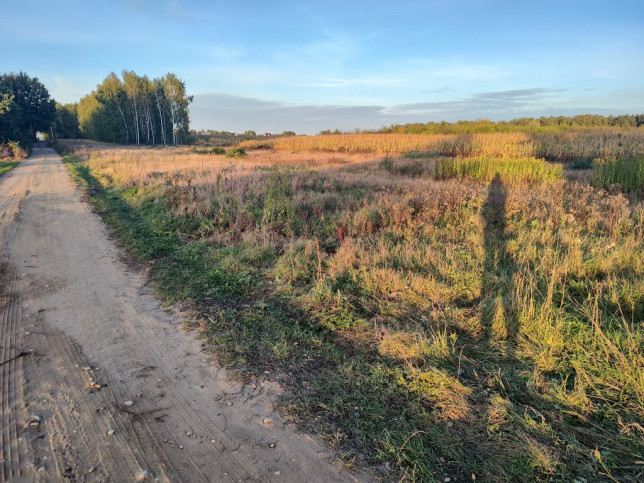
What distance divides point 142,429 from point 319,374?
1.52 meters

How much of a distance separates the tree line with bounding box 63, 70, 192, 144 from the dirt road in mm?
62947

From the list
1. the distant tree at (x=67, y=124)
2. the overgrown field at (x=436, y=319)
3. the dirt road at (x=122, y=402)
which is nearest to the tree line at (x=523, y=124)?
the overgrown field at (x=436, y=319)

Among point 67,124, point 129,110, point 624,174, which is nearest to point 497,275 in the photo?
point 624,174

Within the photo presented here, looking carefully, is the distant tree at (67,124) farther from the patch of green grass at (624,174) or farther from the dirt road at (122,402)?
the patch of green grass at (624,174)

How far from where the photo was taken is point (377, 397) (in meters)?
3.11

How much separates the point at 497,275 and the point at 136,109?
69.2 metres

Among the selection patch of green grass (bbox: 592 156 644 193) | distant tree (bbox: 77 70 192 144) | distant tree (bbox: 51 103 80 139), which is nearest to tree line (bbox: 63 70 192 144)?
distant tree (bbox: 77 70 192 144)

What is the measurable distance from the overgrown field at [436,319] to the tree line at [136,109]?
194ft

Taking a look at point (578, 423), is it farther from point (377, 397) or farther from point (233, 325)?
point (233, 325)

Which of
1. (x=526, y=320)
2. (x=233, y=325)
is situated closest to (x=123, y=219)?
(x=233, y=325)

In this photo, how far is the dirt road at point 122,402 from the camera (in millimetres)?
2475

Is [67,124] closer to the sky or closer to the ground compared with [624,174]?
closer to the sky

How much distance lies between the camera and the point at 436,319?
4164 mm

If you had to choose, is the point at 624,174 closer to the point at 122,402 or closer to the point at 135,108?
the point at 122,402
